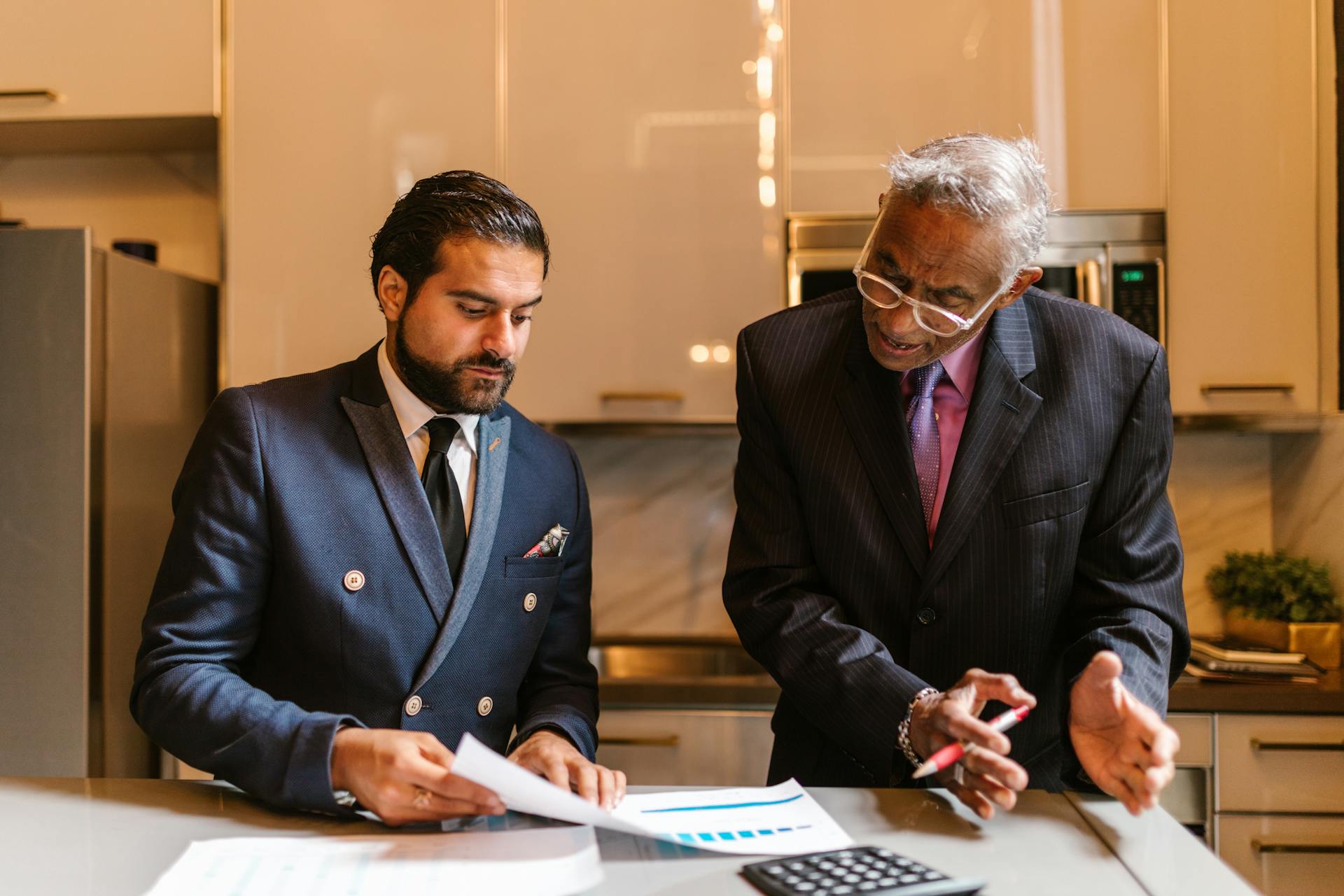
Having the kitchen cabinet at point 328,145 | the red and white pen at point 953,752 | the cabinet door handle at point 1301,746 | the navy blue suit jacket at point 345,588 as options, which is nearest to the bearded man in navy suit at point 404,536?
the navy blue suit jacket at point 345,588

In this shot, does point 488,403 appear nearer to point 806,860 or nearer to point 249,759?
point 249,759

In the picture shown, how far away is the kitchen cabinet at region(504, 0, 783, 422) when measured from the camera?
2.26 m

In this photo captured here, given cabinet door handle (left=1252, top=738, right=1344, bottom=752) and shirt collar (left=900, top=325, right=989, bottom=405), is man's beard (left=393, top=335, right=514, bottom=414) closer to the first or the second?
shirt collar (left=900, top=325, right=989, bottom=405)

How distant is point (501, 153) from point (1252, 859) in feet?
6.55

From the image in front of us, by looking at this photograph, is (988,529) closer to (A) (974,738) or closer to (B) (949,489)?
(B) (949,489)

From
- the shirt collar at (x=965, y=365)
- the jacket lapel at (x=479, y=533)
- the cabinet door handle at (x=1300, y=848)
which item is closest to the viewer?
the jacket lapel at (x=479, y=533)

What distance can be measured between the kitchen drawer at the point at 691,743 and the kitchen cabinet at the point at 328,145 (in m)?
0.98

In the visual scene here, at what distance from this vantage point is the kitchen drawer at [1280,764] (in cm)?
194

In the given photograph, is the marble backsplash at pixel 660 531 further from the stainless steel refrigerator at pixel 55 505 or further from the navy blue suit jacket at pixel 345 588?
the navy blue suit jacket at pixel 345 588

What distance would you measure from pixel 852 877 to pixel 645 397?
5.01 ft

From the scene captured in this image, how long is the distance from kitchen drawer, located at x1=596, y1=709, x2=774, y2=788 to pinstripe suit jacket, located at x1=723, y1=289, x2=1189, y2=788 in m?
0.74

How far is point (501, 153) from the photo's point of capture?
2.29m

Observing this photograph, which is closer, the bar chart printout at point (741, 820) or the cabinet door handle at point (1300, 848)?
the bar chart printout at point (741, 820)

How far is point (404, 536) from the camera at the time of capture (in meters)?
1.22
